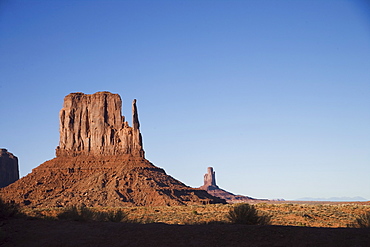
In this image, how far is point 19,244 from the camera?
52.9ft

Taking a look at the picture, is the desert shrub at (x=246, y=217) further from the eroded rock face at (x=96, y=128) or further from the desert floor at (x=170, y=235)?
the eroded rock face at (x=96, y=128)

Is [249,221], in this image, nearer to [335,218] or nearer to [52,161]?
[335,218]

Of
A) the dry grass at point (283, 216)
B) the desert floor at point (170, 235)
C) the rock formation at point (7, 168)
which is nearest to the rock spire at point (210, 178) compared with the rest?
the rock formation at point (7, 168)

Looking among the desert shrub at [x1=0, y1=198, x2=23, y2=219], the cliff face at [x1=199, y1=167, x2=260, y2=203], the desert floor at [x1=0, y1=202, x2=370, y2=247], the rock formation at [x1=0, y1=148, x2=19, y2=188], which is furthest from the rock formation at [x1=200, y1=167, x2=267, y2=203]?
the desert floor at [x1=0, y1=202, x2=370, y2=247]

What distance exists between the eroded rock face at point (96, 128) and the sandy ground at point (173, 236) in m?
78.3

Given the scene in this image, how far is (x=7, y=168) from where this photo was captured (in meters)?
130

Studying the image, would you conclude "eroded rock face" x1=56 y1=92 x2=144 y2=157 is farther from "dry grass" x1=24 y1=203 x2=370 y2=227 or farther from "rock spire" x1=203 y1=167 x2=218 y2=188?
"rock spire" x1=203 y1=167 x2=218 y2=188

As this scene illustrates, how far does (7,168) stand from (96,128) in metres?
43.0

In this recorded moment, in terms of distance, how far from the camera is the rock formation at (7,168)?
417ft

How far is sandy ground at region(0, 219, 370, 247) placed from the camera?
1547cm

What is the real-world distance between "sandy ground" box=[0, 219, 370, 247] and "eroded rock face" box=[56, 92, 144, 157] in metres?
78.3

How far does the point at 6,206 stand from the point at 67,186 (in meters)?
66.5

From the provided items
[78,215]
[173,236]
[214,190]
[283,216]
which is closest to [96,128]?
[283,216]

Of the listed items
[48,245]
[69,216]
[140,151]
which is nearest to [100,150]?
[140,151]
